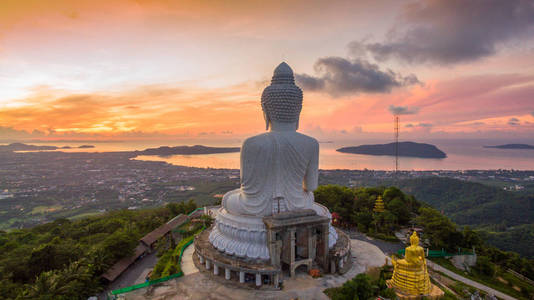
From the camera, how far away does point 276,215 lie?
18359 mm

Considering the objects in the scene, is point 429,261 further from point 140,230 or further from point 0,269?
point 0,269

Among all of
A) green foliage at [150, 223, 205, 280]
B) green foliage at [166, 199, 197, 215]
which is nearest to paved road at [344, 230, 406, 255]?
green foliage at [150, 223, 205, 280]

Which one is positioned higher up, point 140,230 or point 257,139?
point 257,139

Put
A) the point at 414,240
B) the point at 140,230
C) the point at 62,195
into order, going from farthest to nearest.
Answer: the point at 62,195 < the point at 140,230 < the point at 414,240

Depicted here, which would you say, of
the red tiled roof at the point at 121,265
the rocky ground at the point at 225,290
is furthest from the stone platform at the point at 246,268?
the red tiled roof at the point at 121,265

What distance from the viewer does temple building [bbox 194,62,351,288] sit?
57.0ft

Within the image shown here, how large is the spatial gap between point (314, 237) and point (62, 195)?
87.4m

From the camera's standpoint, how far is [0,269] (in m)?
18.9

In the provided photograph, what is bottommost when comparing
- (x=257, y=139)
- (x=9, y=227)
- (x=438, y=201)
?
(x=9, y=227)

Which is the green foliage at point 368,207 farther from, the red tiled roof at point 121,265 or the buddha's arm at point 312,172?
the red tiled roof at point 121,265

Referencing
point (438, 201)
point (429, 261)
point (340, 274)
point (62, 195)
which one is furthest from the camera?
point (62, 195)

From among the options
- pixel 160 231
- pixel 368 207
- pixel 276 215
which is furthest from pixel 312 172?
pixel 160 231

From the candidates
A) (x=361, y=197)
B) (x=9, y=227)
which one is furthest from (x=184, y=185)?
(x=361, y=197)

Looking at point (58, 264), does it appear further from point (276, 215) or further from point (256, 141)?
point (256, 141)
